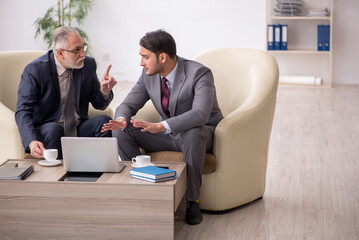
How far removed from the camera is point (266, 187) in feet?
12.0

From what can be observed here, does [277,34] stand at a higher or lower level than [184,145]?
higher

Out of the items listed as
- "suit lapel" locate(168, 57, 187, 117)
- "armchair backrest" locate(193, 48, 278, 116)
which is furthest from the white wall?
"suit lapel" locate(168, 57, 187, 117)

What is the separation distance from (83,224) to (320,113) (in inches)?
150

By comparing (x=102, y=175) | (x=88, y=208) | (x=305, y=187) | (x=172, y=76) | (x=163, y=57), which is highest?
(x=163, y=57)

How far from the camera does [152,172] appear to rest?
2582 mm

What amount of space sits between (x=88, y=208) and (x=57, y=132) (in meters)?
0.72

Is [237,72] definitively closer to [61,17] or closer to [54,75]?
[54,75]

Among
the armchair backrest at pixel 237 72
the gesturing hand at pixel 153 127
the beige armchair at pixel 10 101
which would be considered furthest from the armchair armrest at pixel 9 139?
the armchair backrest at pixel 237 72

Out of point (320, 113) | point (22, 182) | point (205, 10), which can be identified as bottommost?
point (320, 113)

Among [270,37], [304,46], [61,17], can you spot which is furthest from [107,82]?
[304,46]

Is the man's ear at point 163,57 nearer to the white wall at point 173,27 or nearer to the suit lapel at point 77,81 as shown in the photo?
the suit lapel at point 77,81

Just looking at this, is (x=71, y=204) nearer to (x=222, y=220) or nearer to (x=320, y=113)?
(x=222, y=220)

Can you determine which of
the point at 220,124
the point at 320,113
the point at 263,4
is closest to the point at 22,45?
the point at 263,4

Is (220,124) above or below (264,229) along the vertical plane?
above
